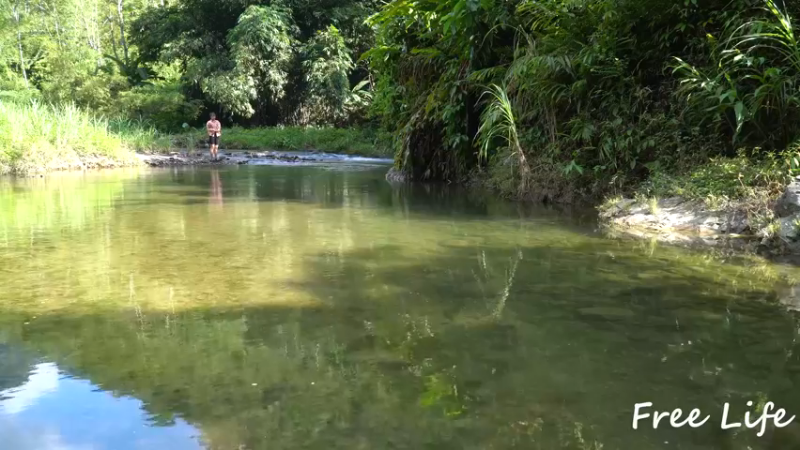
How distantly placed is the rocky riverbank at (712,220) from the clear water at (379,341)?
1.98ft

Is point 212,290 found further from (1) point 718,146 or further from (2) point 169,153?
(2) point 169,153

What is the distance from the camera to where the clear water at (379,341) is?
7.45 feet

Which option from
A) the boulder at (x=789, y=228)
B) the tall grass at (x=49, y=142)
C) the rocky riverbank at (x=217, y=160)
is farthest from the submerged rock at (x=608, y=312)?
the rocky riverbank at (x=217, y=160)

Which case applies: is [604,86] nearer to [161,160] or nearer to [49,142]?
Answer: [49,142]

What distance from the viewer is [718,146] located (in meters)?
7.05

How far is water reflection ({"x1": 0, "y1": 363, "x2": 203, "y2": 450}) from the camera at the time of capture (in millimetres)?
2168

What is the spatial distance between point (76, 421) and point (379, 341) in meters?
1.34

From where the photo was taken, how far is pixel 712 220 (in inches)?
239

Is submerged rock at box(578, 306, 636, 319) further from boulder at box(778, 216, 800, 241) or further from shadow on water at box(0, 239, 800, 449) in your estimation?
boulder at box(778, 216, 800, 241)

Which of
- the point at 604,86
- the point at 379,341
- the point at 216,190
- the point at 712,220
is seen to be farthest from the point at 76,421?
the point at 216,190

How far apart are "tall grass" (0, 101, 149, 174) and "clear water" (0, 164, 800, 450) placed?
8.72 meters

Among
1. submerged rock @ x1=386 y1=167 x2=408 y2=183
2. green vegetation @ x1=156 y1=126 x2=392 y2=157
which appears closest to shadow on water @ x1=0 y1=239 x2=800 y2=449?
submerged rock @ x1=386 y1=167 x2=408 y2=183

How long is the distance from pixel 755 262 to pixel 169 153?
18.2 meters

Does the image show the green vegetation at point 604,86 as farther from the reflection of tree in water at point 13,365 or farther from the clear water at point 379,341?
the reflection of tree in water at point 13,365
